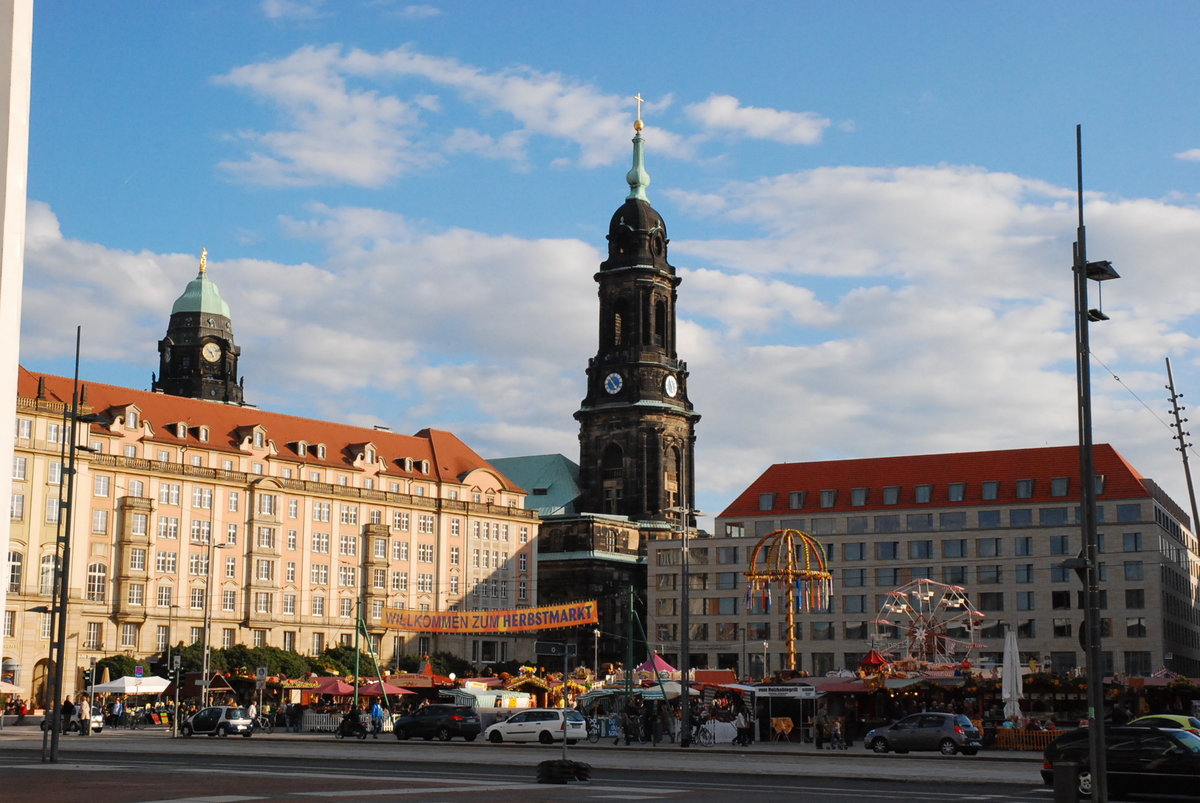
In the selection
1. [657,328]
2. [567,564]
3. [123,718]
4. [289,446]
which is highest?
[657,328]

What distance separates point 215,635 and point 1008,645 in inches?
2654

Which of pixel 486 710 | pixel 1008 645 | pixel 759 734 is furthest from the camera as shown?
A: pixel 486 710

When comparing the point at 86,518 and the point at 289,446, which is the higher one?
the point at 289,446

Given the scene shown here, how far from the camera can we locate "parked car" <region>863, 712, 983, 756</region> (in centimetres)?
4859

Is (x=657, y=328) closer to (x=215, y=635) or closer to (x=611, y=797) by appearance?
(x=215, y=635)

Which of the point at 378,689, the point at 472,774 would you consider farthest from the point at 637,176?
the point at 472,774

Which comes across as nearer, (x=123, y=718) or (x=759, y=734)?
(x=759, y=734)

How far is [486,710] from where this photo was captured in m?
71.2

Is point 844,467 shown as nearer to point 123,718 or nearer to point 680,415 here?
point 680,415

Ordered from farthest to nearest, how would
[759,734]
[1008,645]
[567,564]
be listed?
[567,564], [759,734], [1008,645]

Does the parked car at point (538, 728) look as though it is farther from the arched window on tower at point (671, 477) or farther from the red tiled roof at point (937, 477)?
the arched window on tower at point (671, 477)

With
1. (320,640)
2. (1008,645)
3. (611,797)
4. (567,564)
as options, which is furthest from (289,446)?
(611,797)

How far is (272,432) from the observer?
383 ft

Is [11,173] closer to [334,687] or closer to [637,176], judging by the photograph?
[334,687]
